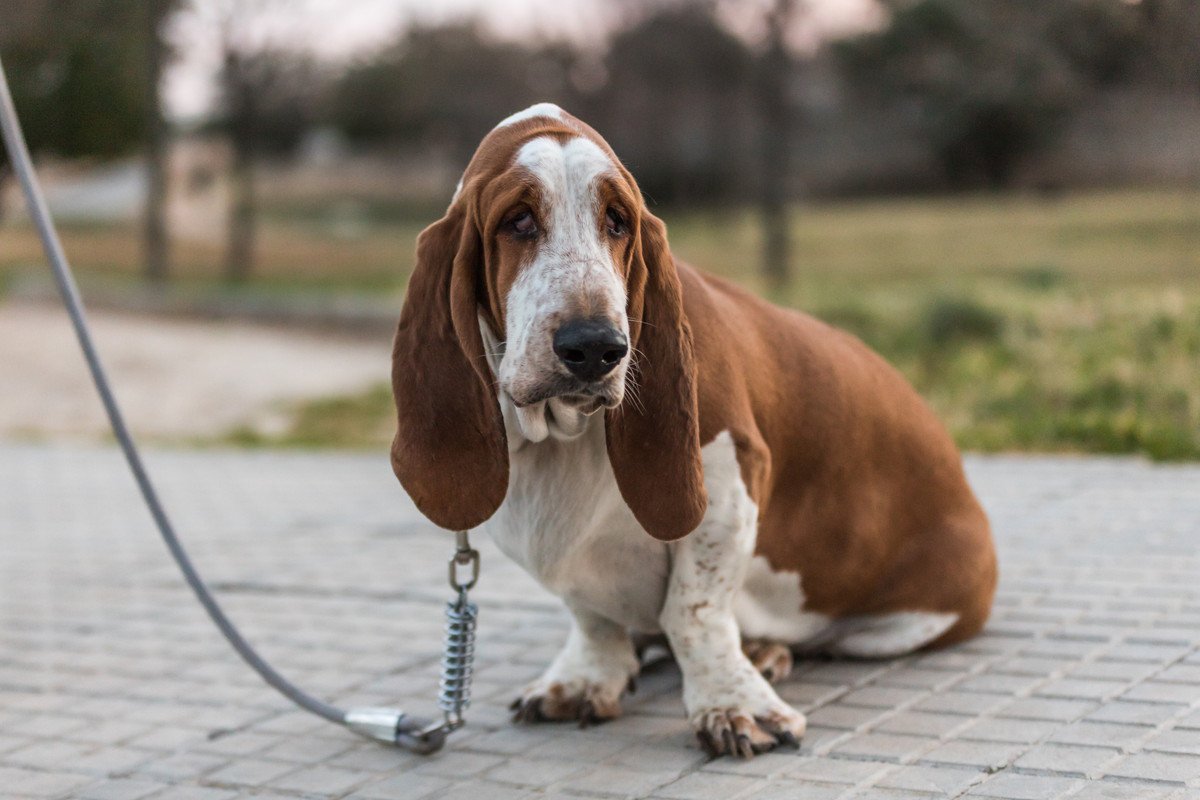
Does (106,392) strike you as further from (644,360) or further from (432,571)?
(432,571)

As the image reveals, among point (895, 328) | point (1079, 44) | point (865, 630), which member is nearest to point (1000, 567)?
point (865, 630)

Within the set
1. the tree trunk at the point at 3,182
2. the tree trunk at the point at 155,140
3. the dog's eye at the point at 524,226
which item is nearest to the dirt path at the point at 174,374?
the tree trunk at the point at 155,140

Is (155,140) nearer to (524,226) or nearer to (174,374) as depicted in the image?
(174,374)

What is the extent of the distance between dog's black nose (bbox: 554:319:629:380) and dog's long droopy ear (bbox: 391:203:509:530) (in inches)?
14.9

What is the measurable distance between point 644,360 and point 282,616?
266cm

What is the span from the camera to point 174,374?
1557 centimetres

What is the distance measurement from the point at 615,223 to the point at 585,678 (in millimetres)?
1382

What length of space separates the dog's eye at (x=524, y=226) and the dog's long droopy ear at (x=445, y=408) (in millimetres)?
182

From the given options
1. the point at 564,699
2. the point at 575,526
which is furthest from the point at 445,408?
the point at 564,699

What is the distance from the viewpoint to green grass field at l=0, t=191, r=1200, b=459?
840 centimetres

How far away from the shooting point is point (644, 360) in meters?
3.20

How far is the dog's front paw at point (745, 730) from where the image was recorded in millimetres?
3406

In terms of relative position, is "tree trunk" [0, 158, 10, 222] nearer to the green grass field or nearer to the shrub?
the green grass field

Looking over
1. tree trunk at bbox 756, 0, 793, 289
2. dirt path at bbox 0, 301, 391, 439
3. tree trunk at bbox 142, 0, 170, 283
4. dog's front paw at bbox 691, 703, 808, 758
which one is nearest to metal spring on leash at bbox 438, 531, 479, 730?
dog's front paw at bbox 691, 703, 808, 758
